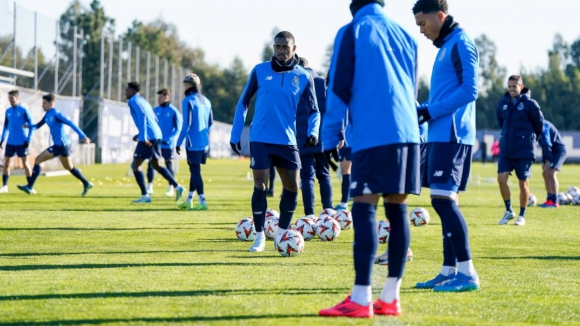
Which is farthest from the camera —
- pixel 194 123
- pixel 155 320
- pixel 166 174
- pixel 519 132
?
pixel 166 174

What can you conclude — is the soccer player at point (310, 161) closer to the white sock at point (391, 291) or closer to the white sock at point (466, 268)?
the white sock at point (466, 268)

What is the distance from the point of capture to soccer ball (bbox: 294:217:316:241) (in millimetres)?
10867

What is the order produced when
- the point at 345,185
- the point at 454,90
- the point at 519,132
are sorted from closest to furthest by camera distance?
1. the point at 454,90
2. the point at 519,132
3. the point at 345,185

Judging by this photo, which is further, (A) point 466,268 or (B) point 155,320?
(A) point 466,268

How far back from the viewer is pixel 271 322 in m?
5.42

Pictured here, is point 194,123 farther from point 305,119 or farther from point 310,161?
point 305,119

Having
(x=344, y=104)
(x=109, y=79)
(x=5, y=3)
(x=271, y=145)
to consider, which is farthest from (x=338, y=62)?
(x=109, y=79)

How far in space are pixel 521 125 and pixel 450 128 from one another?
24.9ft

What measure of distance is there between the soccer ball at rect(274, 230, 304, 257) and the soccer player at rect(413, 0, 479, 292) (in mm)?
2160

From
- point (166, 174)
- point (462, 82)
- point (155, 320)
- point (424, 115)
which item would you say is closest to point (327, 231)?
point (424, 115)

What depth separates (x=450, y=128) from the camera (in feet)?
23.5

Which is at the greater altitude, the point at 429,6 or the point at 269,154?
the point at 429,6

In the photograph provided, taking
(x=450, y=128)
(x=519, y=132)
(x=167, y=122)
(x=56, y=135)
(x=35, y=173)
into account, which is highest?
(x=167, y=122)

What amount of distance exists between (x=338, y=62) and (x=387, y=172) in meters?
0.79
